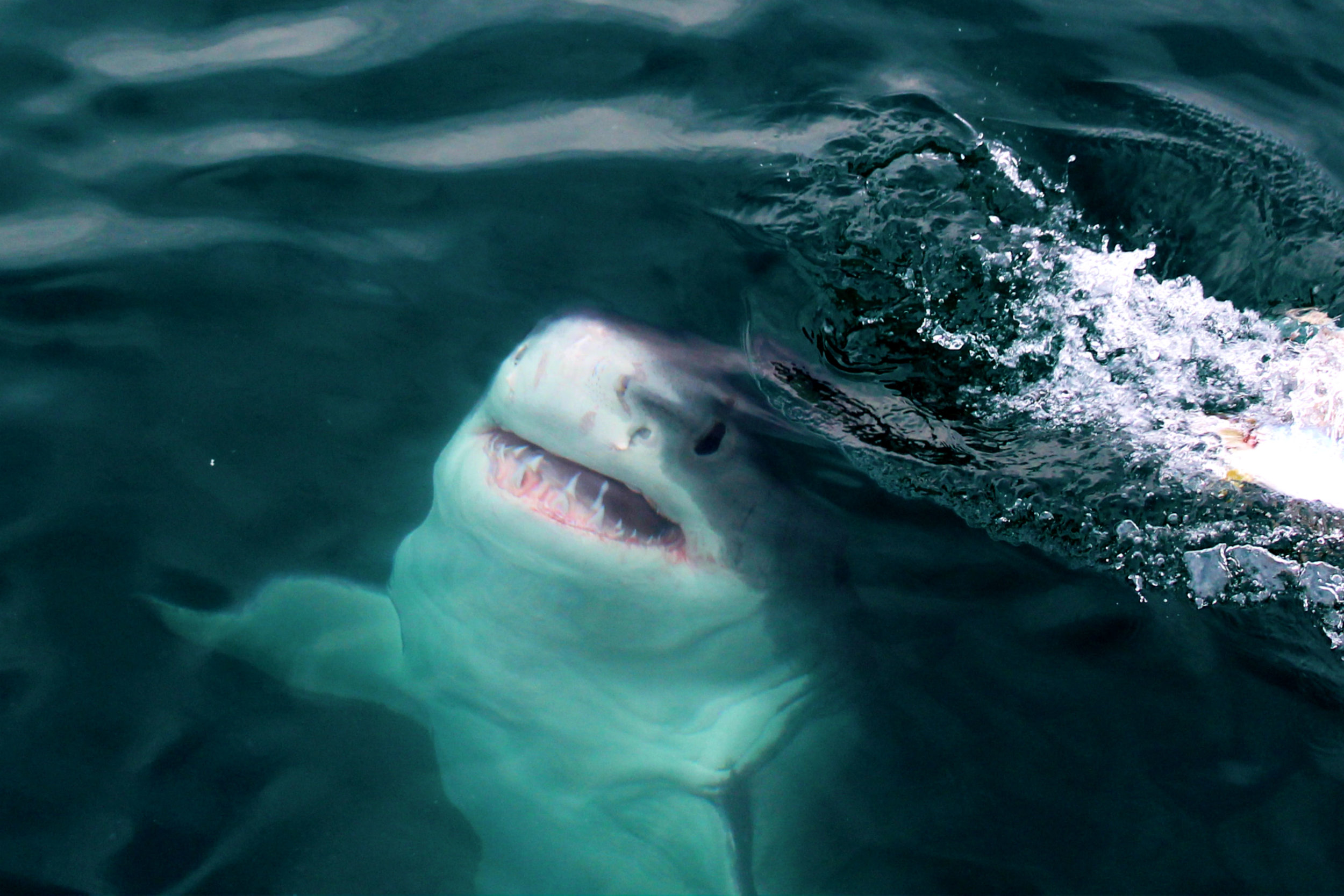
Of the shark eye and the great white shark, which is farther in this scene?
the shark eye

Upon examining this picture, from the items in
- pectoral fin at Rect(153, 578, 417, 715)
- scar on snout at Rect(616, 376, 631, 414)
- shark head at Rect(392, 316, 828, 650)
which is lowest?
pectoral fin at Rect(153, 578, 417, 715)

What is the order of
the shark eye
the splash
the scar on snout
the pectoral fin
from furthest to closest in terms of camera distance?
the splash, the pectoral fin, the shark eye, the scar on snout

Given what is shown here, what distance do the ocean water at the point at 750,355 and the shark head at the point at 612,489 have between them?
0.55 metres

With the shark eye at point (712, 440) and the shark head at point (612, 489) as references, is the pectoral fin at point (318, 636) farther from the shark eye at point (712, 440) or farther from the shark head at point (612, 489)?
the shark eye at point (712, 440)

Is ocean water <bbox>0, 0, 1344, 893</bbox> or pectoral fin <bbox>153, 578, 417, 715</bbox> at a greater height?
ocean water <bbox>0, 0, 1344, 893</bbox>

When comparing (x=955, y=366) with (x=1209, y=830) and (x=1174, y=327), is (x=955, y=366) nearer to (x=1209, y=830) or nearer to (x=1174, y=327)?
(x=1174, y=327)

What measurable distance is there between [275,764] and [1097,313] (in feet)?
11.0

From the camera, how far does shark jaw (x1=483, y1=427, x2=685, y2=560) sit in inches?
119

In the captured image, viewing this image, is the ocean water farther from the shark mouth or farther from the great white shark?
the shark mouth

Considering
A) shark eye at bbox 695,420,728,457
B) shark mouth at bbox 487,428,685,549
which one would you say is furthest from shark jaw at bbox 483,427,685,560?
shark eye at bbox 695,420,728,457

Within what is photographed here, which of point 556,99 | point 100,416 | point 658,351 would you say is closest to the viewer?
point 658,351

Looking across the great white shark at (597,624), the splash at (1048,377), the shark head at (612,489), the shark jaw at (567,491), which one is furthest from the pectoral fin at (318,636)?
the splash at (1048,377)

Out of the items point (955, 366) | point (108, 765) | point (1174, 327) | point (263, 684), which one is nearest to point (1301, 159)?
point (1174, 327)

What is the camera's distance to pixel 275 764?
328cm
